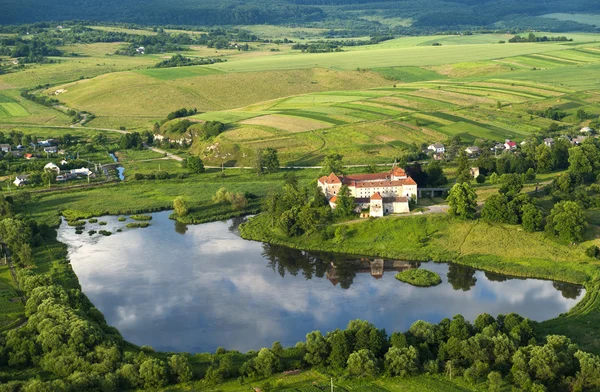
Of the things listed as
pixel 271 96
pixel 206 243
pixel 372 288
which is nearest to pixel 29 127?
pixel 271 96

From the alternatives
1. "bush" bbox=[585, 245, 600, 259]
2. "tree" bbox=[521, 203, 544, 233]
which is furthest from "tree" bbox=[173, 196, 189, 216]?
"bush" bbox=[585, 245, 600, 259]

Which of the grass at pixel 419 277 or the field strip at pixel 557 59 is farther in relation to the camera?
the field strip at pixel 557 59

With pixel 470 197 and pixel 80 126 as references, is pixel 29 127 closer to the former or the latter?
pixel 80 126

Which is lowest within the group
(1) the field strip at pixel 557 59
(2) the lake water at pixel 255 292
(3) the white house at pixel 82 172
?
(2) the lake water at pixel 255 292

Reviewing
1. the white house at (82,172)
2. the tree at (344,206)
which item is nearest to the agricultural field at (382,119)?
the white house at (82,172)

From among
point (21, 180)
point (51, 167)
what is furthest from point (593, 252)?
point (51, 167)

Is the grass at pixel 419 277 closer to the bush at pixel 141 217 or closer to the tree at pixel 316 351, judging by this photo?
the tree at pixel 316 351

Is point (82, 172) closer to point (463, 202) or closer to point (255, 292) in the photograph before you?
point (255, 292)
